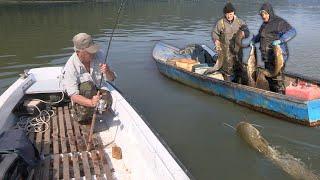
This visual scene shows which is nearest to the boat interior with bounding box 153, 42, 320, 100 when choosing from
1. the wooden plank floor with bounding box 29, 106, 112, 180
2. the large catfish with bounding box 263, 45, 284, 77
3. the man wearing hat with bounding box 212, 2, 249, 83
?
the man wearing hat with bounding box 212, 2, 249, 83

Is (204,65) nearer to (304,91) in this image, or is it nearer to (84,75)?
(304,91)

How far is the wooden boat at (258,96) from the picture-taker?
766cm

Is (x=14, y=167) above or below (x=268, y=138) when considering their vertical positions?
above

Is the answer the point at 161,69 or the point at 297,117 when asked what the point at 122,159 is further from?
the point at 161,69

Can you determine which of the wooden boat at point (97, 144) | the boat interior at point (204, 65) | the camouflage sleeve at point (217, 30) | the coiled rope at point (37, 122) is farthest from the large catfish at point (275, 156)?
the coiled rope at point (37, 122)

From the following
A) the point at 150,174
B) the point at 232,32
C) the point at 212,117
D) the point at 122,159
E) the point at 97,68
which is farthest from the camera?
the point at 232,32

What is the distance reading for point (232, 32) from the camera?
398 inches

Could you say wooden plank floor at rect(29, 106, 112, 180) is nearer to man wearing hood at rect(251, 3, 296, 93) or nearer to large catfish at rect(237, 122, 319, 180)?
large catfish at rect(237, 122, 319, 180)

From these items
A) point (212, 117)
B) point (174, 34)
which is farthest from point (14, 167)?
point (174, 34)

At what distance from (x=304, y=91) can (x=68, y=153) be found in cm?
505

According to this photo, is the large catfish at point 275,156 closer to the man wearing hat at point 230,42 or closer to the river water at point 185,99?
the river water at point 185,99

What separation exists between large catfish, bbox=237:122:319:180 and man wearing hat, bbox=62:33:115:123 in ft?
9.94

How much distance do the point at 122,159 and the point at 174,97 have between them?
214 inches

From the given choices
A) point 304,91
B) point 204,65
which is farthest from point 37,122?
point 204,65
